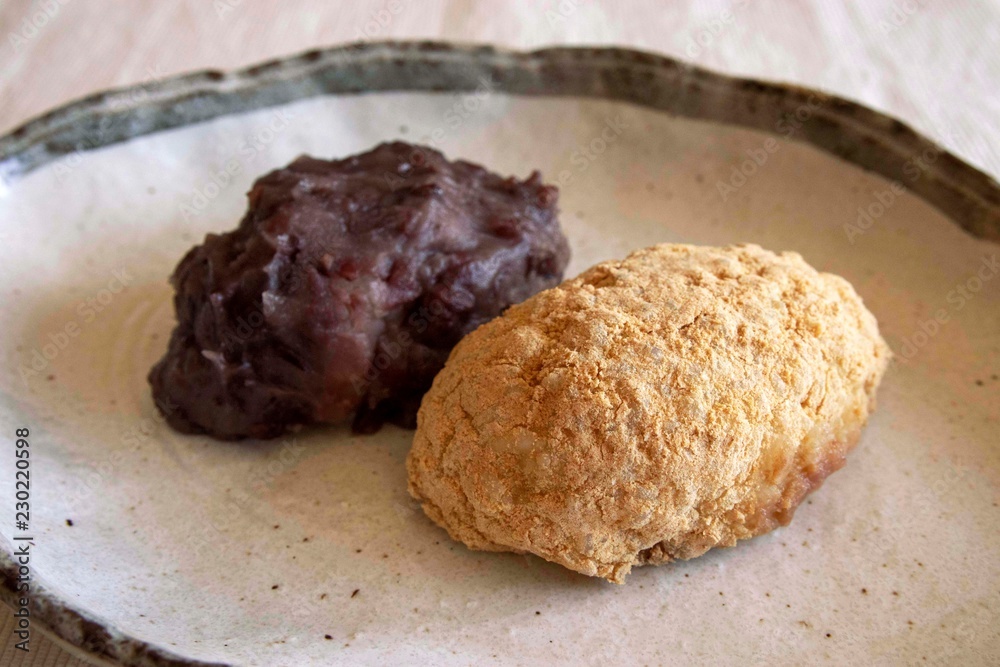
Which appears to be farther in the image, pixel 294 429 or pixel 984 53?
pixel 984 53

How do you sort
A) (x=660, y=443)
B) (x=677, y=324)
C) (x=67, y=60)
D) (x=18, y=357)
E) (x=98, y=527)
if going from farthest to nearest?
(x=67, y=60) < (x=18, y=357) < (x=98, y=527) < (x=677, y=324) < (x=660, y=443)

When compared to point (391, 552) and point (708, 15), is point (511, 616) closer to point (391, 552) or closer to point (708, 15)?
point (391, 552)

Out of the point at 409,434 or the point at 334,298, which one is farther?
the point at 409,434

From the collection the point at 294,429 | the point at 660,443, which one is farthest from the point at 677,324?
the point at 294,429

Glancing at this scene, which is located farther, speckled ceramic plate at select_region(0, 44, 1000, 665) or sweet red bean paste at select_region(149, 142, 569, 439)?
sweet red bean paste at select_region(149, 142, 569, 439)

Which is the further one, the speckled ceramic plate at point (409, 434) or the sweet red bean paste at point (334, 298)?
the sweet red bean paste at point (334, 298)

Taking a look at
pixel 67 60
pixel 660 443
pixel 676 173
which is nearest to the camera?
pixel 660 443

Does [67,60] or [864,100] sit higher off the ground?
[864,100]

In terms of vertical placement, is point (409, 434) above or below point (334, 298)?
below
